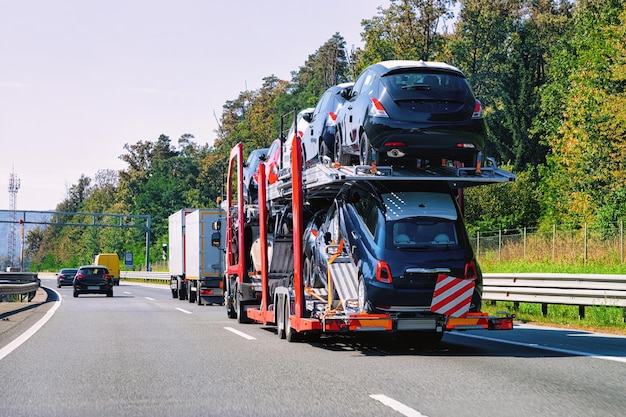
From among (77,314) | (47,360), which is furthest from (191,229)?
(47,360)

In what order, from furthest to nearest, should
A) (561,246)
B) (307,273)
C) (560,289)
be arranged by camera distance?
(561,246) → (560,289) → (307,273)

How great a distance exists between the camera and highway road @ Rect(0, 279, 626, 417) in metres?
8.05

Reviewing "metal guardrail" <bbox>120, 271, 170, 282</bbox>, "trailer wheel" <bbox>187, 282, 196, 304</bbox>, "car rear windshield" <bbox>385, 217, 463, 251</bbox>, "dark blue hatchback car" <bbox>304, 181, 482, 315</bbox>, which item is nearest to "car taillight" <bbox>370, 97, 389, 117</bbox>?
"dark blue hatchback car" <bbox>304, 181, 482, 315</bbox>

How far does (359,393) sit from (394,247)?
3767 millimetres

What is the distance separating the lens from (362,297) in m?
12.5

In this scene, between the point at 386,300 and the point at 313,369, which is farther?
the point at 386,300

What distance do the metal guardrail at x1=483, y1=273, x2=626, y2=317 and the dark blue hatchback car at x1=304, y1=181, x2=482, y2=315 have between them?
4.88 metres

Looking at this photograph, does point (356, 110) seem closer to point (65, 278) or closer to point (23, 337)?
point (23, 337)

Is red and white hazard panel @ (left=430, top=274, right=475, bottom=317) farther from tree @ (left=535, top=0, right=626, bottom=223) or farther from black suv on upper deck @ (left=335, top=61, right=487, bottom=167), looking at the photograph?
tree @ (left=535, top=0, right=626, bottom=223)

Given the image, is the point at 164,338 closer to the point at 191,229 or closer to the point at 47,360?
the point at 47,360

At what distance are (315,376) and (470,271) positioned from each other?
3.27 metres

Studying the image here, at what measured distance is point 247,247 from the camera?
763 inches

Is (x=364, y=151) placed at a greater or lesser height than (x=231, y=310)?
greater

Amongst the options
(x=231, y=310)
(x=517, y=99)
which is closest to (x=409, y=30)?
(x=517, y=99)
